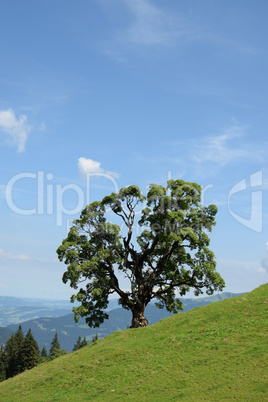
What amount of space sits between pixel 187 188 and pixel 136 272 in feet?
38.5

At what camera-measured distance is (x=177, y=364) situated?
21.2 meters

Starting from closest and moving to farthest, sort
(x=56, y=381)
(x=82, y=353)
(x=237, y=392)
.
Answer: (x=237, y=392)
(x=56, y=381)
(x=82, y=353)

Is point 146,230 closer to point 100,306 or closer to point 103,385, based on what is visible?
point 100,306

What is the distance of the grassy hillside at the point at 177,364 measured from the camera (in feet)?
58.3

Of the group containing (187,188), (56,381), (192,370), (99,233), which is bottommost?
(56,381)

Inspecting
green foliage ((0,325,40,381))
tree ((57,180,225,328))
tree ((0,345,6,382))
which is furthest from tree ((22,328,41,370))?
tree ((57,180,225,328))

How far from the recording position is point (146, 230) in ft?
134

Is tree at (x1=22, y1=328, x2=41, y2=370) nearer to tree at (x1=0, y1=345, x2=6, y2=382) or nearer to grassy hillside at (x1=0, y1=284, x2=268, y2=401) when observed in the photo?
tree at (x1=0, y1=345, x2=6, y2=382)

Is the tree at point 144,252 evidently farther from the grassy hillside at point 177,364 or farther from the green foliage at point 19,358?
the green foliage at point 19,358

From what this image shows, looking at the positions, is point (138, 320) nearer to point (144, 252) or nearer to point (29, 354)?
point (144, 252)

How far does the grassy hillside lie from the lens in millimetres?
17781

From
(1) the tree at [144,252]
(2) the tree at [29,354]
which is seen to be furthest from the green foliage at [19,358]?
(1) the tree at [144,252]

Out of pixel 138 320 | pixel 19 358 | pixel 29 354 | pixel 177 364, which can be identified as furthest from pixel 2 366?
pixel 177 364

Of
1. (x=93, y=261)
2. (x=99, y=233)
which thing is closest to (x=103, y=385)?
(x=93, y=261)
